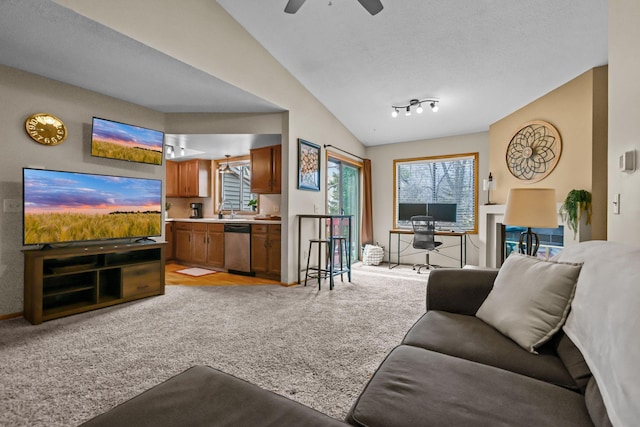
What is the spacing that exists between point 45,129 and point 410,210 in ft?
17.1

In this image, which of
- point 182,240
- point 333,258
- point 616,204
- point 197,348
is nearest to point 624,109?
point 616,204

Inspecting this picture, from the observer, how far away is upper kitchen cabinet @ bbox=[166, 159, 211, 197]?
6.24 meters

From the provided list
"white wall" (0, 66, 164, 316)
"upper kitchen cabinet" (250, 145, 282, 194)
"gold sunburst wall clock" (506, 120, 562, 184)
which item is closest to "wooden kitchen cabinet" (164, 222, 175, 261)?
"upper kitchen cabinet" (250, 145, 282, 194)

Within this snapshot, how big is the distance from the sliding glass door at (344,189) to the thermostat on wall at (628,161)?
3.84m

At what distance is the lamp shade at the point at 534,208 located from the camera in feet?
7.79

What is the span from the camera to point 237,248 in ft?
15.9

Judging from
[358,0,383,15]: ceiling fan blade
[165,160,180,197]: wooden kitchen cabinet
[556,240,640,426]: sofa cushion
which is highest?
[358,0,383,15]: ceiling fan blade

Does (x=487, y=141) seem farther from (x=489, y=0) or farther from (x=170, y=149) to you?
(x=170, y=149)

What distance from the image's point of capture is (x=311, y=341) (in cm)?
236

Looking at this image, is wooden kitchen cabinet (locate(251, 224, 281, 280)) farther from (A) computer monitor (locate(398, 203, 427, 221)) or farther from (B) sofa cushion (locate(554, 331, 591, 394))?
(B) sofa cushion (locate(554, 331, 591, 394))

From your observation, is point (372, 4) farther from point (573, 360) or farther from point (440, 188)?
point (440, 188)

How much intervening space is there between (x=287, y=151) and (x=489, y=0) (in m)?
2.64

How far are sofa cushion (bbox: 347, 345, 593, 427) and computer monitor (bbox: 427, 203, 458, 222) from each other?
4.53 m

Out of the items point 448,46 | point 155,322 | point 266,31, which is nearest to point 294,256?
point 155,322
